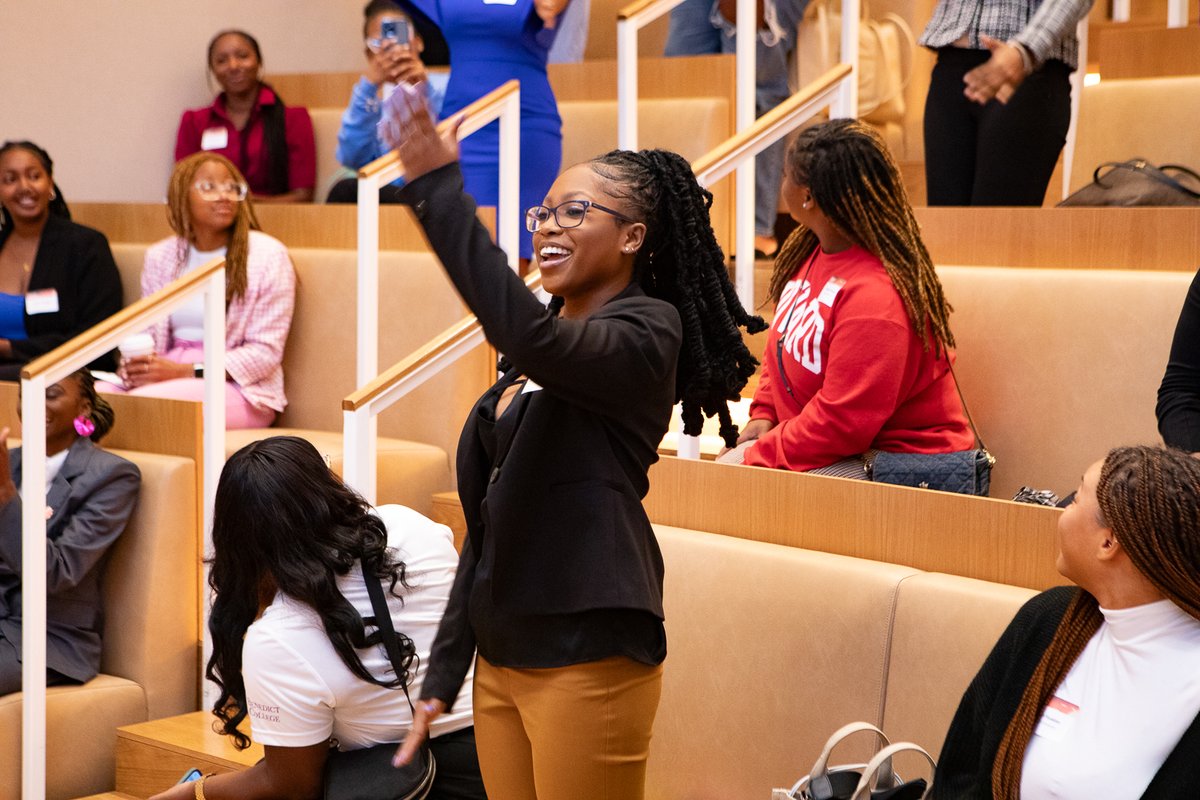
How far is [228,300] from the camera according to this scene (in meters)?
4.03

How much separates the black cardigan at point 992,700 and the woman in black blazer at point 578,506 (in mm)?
399

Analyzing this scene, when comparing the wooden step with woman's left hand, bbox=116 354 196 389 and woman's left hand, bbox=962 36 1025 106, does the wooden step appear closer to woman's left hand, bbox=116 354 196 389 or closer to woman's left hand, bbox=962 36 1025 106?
woman's left hand, bbox=116 354 196 389

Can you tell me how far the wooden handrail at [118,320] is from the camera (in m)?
3.05

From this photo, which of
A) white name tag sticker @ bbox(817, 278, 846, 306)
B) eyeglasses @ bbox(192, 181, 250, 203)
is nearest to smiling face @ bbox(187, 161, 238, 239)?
eyeglasses @ bbox(192, 181, 250, 203)

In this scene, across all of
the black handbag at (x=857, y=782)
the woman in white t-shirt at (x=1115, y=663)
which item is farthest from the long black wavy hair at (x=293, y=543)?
the woman in white t-shirt at (x=1115, y=663)

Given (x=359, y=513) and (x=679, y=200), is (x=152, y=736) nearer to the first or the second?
(x=359, y=513)

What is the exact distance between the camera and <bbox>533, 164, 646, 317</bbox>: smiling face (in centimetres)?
158

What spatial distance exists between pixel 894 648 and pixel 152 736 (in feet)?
5.96

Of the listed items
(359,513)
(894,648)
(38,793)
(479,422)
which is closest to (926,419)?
(894,648)

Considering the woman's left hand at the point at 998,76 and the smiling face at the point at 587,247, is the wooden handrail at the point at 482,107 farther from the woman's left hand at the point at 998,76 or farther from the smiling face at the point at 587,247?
the smiling face at the point at 587,247

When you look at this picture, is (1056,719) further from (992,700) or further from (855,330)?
(855,330)

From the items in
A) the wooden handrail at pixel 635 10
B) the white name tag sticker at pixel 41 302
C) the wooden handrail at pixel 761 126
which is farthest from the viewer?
the white name tag sticker at pixel 41 302

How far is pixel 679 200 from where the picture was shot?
65.6 inches

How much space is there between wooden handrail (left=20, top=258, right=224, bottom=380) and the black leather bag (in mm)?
1647
